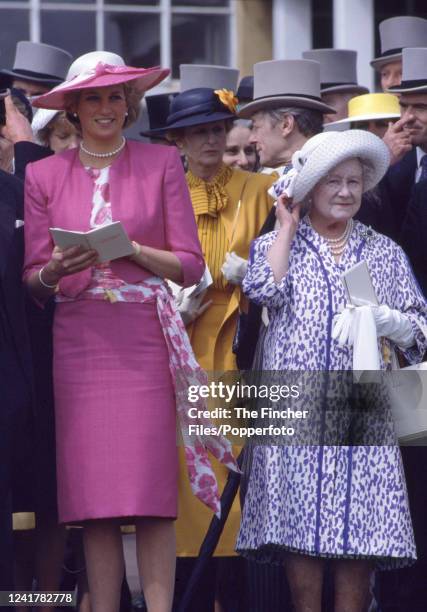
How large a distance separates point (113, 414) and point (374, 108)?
2.68m

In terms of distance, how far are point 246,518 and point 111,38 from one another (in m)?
6.97

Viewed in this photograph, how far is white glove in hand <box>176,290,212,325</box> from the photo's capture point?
7.75m

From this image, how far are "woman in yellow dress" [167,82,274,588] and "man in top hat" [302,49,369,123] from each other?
1.73 meters

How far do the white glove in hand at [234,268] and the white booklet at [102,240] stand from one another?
110 centimetres

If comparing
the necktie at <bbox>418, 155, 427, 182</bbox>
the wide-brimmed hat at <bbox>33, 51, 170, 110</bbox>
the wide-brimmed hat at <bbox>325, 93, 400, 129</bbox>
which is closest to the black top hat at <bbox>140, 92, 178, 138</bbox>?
the wide-brimmed hat at <bbox>325, 93, 400, 129</bbox>

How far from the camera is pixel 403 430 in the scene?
709cm

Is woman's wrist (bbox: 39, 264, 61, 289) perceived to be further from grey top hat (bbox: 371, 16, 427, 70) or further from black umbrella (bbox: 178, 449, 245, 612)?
grey top hat (bbox: 371, 16, 427, 70)

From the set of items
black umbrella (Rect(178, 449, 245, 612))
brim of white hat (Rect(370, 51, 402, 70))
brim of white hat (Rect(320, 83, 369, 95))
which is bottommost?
black umbrella (Rect(178, 449, 245, 612))

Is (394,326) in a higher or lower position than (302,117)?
lower

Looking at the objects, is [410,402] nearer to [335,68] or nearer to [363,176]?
[363,176]

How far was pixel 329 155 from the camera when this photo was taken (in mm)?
7129

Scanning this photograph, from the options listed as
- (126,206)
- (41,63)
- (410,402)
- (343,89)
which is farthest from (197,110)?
(41,63)

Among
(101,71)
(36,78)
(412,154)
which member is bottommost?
(412,154)

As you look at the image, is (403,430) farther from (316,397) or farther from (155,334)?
(155,334)
